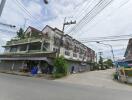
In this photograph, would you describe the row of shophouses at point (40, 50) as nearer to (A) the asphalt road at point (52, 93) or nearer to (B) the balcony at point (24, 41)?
(B) the balcony at point (24, 41)

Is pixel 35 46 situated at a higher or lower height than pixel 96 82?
higher

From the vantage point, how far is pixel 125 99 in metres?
10.2

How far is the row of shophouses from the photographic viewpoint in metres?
31.5

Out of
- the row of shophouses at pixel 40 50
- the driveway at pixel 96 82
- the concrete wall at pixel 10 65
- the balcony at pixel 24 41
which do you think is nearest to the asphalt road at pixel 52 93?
the driveway at pixel 96 82

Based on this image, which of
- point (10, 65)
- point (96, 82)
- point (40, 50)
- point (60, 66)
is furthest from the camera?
point (10, 65)

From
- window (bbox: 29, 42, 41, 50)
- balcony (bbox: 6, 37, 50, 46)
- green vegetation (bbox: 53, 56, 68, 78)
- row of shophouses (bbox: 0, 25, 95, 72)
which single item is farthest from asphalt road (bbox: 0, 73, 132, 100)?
window (bbox: 29, 42, 41, 50)

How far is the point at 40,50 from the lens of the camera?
3338cm

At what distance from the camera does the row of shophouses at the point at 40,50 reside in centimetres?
3153

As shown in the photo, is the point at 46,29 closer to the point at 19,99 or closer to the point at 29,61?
the point at 29,61

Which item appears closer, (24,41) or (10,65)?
(24,41)

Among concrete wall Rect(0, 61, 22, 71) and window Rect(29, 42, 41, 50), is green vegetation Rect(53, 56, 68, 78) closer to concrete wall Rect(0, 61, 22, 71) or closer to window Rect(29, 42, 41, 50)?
window Rect(29, 42, 41, 50)

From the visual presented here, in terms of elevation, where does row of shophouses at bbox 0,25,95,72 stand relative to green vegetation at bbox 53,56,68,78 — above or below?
above

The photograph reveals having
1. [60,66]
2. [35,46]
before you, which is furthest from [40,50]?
[60,66]

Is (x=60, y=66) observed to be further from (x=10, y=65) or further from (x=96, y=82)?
(x=10, y=65)
